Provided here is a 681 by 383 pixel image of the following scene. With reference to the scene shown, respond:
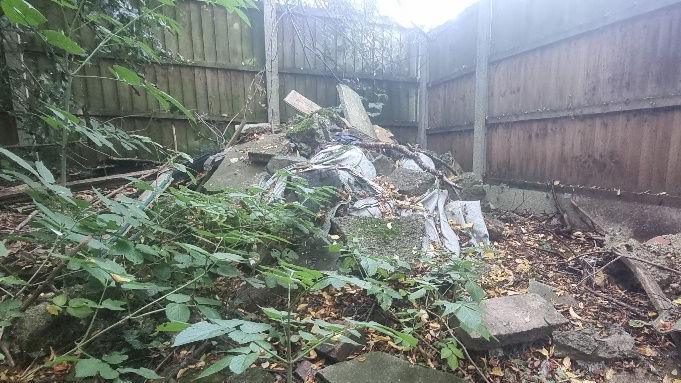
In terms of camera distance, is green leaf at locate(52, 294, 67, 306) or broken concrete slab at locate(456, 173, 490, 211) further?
broken concrete slab at locate(456, 173, 490, 211)

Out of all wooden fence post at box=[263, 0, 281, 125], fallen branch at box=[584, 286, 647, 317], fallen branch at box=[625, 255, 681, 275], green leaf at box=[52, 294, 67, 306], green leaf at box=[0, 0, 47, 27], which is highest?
wooden fence post at box=[263, 0, 281, 125]

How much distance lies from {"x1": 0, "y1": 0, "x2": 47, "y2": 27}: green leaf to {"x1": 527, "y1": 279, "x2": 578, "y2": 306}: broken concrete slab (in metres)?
2.89

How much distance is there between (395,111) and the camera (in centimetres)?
711

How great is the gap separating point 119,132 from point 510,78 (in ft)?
16.2

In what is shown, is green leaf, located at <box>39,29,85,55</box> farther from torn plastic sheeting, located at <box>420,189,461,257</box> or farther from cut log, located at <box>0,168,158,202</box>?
torn plastic sheeting, located at <box>420,189,461,257</box>

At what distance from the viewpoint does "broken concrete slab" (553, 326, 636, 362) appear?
1.89m

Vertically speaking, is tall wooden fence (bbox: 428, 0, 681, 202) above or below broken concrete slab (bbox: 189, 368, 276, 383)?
above

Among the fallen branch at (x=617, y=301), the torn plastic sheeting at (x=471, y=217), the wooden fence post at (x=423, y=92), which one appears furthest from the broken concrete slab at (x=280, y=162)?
the wooden fence post at (x=423, y=92)

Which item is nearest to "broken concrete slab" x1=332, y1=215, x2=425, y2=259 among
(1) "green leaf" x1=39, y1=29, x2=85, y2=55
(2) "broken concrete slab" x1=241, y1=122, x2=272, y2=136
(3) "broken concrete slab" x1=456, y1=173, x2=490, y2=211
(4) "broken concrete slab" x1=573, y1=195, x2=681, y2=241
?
(1) "green leaf" x1=39, y1=29, x2=85, y2=55

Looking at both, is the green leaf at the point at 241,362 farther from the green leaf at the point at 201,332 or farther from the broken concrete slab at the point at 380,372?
the broken concrete slab at the point at 380,372

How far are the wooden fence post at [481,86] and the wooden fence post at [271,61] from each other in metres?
3.33

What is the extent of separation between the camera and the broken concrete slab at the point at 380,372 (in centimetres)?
150

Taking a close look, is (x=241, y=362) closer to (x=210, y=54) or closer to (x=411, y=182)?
(x=411, y=182)

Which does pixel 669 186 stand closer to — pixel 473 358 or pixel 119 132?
pixel 473 358
